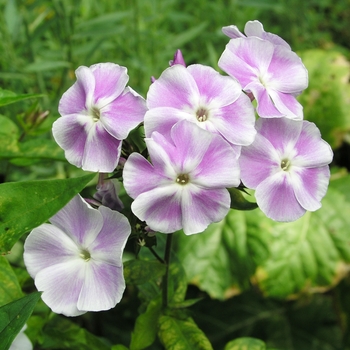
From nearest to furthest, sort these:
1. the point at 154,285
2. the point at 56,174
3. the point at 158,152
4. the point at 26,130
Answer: the point at 158,152 < the point at 154,285 < the point at 26,130 < the point at 56,174

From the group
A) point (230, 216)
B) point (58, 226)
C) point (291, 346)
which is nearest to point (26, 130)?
point (58, 226)

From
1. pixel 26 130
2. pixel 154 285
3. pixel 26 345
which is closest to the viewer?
pixel 26 345

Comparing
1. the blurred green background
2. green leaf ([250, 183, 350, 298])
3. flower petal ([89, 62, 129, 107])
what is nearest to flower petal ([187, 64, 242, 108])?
flower petal ([89, 62, 129, 107])

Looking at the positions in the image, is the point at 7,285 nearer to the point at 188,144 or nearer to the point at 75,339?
the point at 75,339

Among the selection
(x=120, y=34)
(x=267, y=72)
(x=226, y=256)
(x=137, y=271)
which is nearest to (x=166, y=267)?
(x=137, y=271)

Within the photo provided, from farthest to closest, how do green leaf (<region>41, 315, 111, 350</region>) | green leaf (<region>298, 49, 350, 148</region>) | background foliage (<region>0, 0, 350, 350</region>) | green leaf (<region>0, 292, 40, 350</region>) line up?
green leaf (<region>298, 49, 350, 148</region>) → background foliage (<region>0, 0, 350, 350</region>) → green leaf (<region>41, 315, 111, 350</region>) → green leaf (<region>0, 292, 40, 350</region>)

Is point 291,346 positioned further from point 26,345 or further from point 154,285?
point 26,345

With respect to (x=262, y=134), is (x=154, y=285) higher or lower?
lower

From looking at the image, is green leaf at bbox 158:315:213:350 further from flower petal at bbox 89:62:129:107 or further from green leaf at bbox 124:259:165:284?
flower petal at bbox 89:62:129:107
